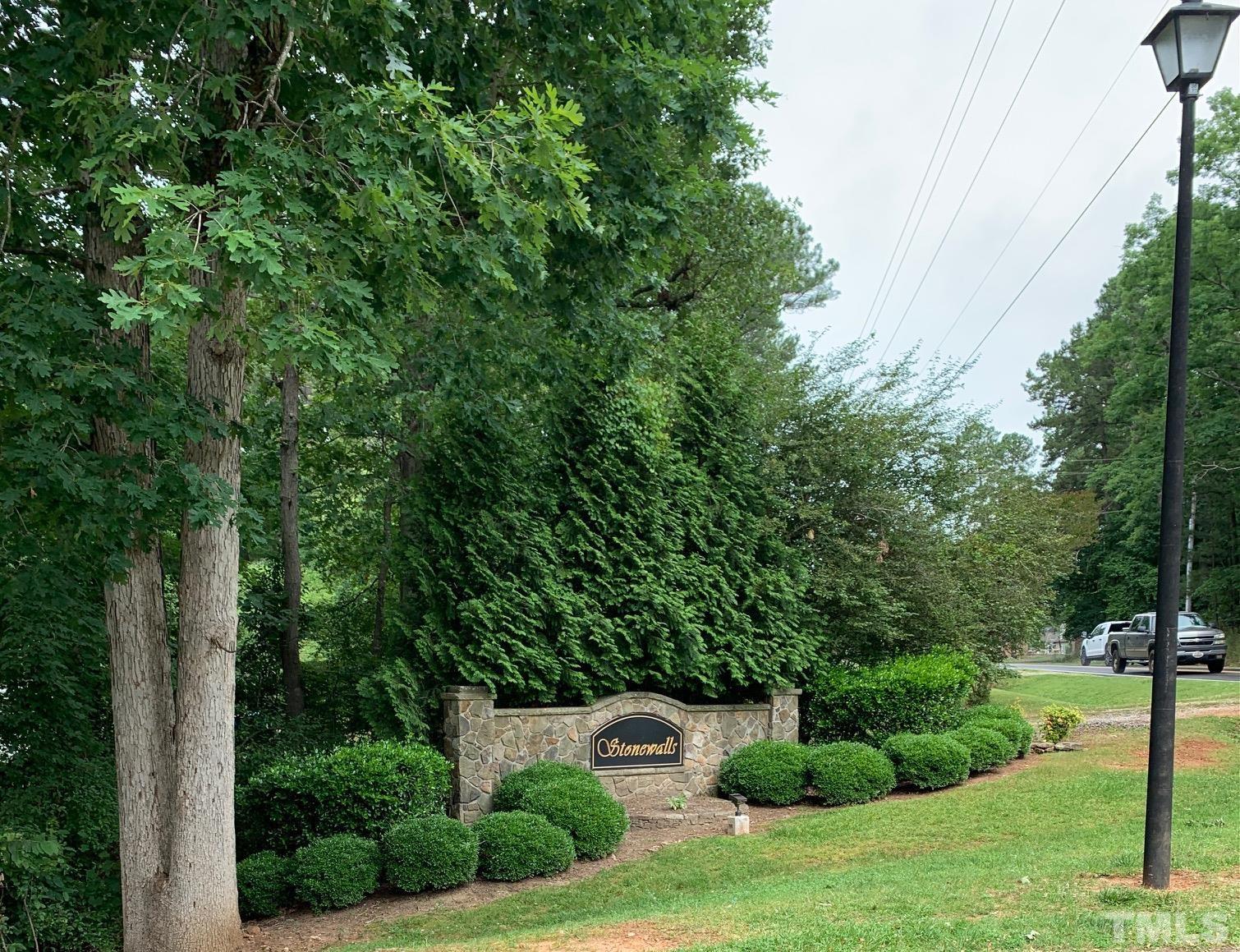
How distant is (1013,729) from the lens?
41.4 ft

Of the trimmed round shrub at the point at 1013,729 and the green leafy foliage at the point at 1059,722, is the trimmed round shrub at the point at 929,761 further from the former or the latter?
the green leafy foliage at the point at 1059,722

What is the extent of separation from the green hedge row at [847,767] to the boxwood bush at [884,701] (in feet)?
1.43

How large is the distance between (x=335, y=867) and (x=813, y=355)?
9506mm

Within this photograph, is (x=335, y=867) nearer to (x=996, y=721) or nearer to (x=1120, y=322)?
(x=996, y=721)

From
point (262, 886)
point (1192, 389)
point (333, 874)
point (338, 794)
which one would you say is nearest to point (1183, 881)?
point (333, 874)

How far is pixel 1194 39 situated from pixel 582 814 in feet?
26.5

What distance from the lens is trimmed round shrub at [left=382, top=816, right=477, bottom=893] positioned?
8414 mm

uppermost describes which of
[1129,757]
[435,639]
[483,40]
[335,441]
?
[483,40]

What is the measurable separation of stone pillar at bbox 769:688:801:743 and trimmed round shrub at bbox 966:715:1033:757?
91.3 inches

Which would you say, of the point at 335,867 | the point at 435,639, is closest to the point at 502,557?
the point at 435,639

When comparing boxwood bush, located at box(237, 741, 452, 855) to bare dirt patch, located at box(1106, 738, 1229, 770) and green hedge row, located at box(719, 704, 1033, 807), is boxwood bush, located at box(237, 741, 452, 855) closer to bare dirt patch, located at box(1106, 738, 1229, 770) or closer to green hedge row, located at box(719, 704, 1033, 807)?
green hedge row, located at box(719, 704, 1033, 807)

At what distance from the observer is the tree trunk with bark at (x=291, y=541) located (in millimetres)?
11594

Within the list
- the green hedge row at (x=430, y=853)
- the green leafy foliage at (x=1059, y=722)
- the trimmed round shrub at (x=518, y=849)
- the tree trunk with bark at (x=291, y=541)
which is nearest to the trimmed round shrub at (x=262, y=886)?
the green hedge row at (x=430, y=853)

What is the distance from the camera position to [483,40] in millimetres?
8094
